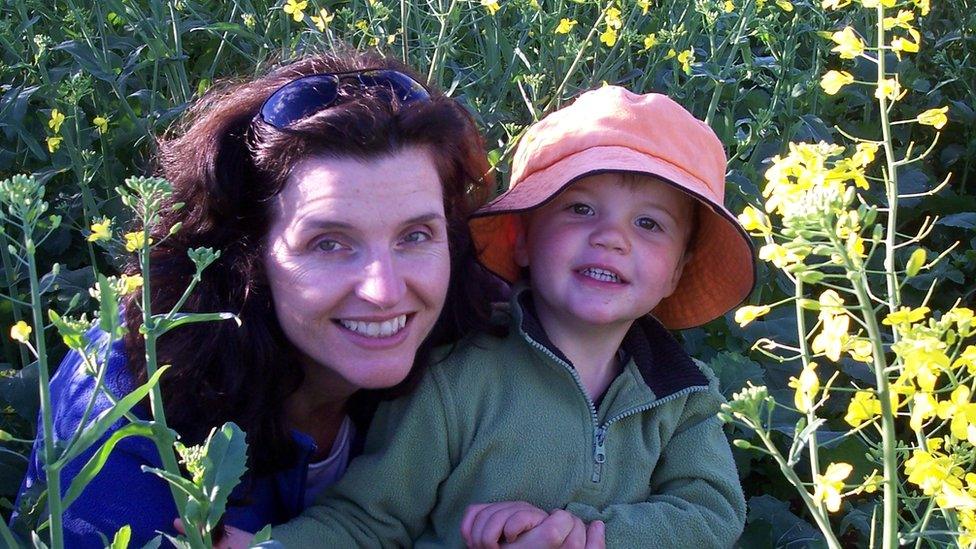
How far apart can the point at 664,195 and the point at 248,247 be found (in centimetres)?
64

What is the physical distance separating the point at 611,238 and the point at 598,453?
0.34m

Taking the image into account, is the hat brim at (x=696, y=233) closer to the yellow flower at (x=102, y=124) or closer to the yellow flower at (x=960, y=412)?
the yellow flower at (x=960, y=412)

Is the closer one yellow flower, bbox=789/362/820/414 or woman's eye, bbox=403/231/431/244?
yellow flower, bbox=789/362/820/414

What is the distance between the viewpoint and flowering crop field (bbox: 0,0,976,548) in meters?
1.43

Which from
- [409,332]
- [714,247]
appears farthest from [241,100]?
[714,247]

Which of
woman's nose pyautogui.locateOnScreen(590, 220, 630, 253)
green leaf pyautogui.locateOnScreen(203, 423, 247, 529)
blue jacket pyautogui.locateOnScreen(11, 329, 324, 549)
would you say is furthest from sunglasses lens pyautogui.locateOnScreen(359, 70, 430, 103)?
green leaf pyautogui.locateOnScreen(203, 423, 247, 529)

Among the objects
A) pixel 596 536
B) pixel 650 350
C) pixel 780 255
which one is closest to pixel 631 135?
pixel 650 350

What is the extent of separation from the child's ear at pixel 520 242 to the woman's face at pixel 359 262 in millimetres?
242

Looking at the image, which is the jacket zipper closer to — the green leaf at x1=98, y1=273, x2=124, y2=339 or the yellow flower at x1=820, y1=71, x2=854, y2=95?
the yellow flower at x1=820, y1=71, x2=854, y2=95

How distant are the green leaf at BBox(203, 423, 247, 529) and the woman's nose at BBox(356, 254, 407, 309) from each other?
508 millimetres

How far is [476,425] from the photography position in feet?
6.17

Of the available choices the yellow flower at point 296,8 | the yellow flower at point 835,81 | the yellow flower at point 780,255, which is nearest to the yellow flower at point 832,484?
the yellow flower at point 780,255

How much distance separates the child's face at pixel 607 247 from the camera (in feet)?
6.00

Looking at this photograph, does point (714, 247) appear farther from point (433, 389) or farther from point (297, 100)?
point (297, 100)
